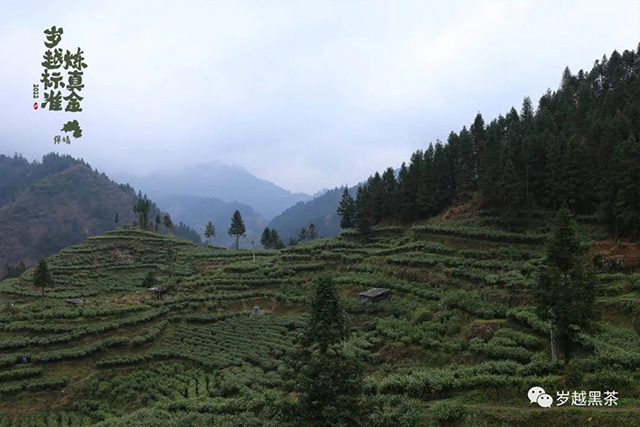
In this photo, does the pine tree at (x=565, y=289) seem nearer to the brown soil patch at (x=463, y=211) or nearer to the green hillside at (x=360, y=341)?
the green hillside at (x=360, y=341)

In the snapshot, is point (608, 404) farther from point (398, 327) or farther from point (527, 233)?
point (527, 233)

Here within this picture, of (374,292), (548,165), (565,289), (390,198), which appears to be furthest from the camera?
(390,198)

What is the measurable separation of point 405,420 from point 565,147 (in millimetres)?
55281

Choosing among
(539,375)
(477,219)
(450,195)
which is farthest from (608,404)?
(450,195)

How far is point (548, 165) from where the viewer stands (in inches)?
2261

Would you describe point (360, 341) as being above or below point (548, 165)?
below

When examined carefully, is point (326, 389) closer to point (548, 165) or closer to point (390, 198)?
point (548, 165)

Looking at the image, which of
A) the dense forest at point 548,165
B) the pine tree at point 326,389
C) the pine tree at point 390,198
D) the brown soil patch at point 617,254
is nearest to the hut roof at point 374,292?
the brown soil patch at point 617,254

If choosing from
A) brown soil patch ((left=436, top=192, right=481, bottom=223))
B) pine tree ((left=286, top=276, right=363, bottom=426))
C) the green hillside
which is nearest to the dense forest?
brown soil patch ((left=436, top=192, right=481, bottom=223))

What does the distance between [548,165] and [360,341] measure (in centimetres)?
4063

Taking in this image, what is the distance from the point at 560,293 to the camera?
21.7 m

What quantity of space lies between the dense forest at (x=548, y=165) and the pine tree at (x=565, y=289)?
23.5m

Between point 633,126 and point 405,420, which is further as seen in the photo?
point 633,126

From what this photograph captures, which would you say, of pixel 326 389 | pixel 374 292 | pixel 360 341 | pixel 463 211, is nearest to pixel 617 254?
pixel 374 292
